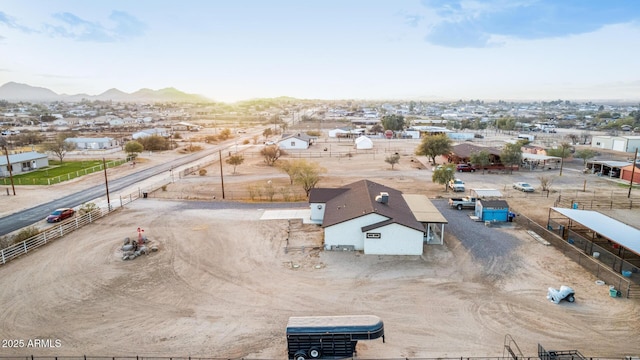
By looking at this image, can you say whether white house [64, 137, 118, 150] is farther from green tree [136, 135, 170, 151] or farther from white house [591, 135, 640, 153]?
white house [591, 135, 640, 153]

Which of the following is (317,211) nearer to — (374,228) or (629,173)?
(374,228)

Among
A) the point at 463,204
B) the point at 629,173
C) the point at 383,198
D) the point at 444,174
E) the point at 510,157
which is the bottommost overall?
the point at 463,204

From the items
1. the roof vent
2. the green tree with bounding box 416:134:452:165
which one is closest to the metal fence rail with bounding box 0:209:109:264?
the roof vent

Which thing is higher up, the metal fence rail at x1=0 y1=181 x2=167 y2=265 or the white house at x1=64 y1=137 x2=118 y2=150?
the white house at x1=64 y1=137 x2=118 y2=150

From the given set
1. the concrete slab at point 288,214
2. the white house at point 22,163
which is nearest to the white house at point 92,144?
the white house at point 22,163

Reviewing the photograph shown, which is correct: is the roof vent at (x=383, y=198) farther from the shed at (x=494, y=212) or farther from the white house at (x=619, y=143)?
the white house at (x=619, y=143)

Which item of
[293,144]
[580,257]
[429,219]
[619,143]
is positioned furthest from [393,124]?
[580,257]
